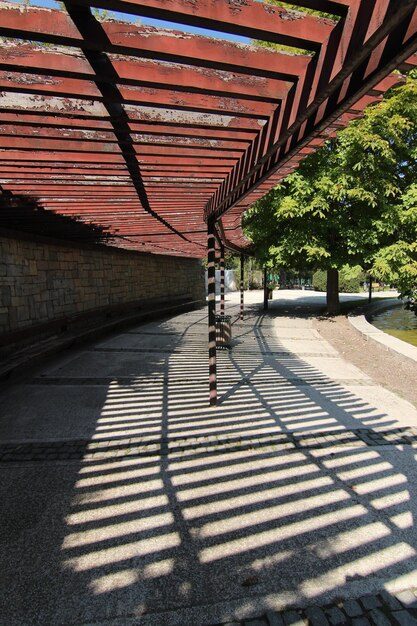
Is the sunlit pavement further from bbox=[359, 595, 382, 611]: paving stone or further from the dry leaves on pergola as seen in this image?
the dry leaves on pergola

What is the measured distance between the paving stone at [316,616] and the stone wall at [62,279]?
6.65 meters

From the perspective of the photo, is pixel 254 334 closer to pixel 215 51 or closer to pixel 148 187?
pixel 148 187

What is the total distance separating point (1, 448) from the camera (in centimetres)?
389

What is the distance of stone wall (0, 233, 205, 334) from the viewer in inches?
280

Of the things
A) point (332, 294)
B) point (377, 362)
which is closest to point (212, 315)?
A: point (377, 362)

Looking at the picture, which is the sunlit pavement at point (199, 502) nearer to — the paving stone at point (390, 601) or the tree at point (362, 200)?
the paving stone at point (390, 601)

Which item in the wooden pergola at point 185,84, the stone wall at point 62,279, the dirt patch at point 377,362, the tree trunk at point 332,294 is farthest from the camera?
the tree trunk at point 332,294

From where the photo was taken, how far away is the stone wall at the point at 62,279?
23.3 ft

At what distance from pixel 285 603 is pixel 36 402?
14.3 ft

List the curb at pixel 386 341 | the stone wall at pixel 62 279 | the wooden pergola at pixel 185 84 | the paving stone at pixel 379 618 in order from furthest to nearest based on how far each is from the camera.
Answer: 1. the curb at pixel 386 341
2. the stone wall at pixel 62 279
3. the paving stone at pixel 379 618
4. the wooden pergola at pixel 185 84


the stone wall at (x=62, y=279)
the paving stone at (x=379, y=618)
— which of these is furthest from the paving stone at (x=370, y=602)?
the stone wall at (x=62, y=279)

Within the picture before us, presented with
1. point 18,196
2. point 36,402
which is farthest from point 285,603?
point 18,196

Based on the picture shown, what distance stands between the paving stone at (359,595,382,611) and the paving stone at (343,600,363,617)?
1.4 inches

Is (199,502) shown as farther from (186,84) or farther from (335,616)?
(186,84)
